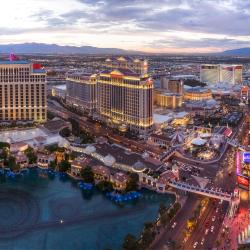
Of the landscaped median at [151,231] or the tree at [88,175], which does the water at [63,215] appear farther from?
the landscaped median at [151,231]

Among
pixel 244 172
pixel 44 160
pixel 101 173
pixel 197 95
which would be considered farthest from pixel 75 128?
pixel 197 95

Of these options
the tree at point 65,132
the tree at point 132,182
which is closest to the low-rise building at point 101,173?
the tree at point 132,182

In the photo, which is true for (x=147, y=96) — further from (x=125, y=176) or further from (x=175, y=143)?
(x=125, y=176)

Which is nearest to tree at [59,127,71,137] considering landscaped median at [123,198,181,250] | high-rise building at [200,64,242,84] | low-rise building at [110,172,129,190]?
low-rise building at [110,172,129,190]

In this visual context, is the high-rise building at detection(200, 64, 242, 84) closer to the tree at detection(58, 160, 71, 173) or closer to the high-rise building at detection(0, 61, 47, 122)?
the high-rise building at detection(0, 61, 47, 122)

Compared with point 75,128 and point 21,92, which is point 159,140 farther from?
point 21,92
